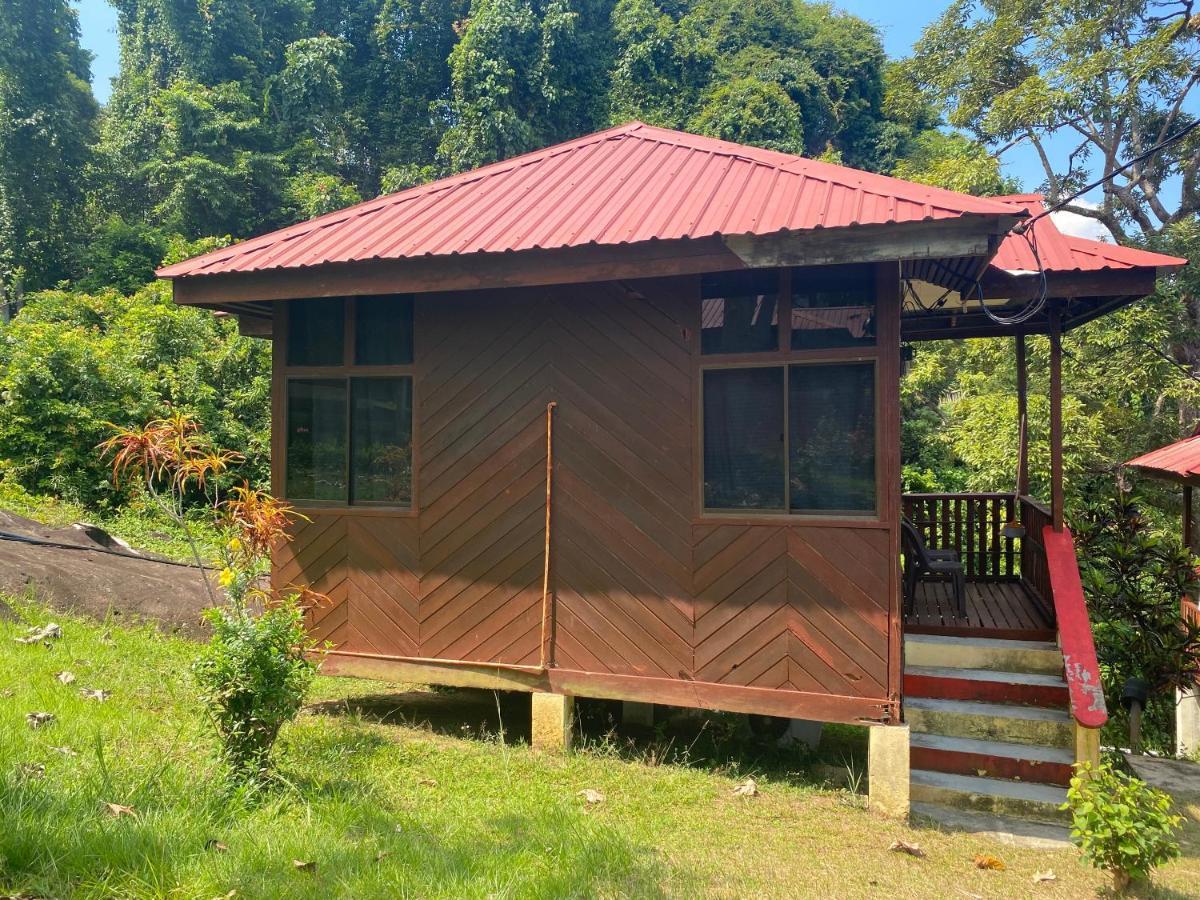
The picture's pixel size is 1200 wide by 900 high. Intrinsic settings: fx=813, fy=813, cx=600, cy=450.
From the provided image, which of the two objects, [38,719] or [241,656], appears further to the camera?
[38,719]

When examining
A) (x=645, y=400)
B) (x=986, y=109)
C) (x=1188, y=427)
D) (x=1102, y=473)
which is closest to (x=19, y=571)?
(x=645, y=400)

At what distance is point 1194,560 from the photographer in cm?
858

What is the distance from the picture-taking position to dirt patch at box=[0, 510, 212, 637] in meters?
7.47

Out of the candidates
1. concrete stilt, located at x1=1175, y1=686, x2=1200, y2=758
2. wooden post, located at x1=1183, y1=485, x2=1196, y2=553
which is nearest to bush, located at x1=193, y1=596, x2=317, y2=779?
concrete stilt, located at x1=1175, y1=686, x2=1200, y2=758

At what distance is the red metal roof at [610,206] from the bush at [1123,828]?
2884mm

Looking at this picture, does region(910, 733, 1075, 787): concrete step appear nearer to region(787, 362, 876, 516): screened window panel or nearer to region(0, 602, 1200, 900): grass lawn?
region(0, 602, 1200, 900): grass lawn

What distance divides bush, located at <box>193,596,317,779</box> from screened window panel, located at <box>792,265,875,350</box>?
340 centimetres

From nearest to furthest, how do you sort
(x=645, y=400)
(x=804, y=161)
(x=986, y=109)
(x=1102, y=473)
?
(x=645, y=400)
(x=804, y=161)
(x=1102, y=473)
(x=986, y=109)

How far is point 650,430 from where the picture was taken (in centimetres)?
535

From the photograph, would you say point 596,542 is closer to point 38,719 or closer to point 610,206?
point 610,206

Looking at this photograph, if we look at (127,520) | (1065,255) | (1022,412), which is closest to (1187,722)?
(1022,412)

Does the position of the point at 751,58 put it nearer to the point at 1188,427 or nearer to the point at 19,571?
the point at 1188,427

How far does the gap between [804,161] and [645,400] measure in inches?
83.7

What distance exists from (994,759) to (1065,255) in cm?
337
